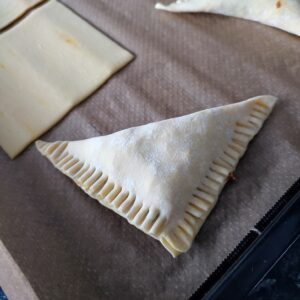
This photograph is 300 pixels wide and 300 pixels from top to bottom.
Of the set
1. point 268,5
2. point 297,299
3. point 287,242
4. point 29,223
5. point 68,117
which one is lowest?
point 29,223

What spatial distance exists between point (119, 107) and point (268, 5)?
1.98 feet

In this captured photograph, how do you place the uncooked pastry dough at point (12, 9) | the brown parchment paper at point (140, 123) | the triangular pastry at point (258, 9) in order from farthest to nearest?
1. the uncooked pastry dough at point (12, 9)
2. the triangular pastry at point (258, 9)
3. the brown parchment paper at point (140, 123)

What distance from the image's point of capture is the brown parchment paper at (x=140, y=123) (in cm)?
81

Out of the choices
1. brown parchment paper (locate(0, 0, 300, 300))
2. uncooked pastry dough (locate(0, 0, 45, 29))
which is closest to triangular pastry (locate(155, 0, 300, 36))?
brown parchment paper (locate(0, 0, 300, 300))

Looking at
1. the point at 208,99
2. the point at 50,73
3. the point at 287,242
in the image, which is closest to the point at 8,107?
the point at 50,73

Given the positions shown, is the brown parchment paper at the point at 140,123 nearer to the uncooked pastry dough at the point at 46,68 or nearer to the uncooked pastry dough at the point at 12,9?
the uncooked pastry dough at the point at 46,68

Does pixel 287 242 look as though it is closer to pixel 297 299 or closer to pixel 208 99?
pixel 297 299

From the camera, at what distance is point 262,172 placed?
88cm

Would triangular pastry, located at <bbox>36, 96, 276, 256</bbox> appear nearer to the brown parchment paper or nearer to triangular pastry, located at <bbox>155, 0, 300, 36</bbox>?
the brown parchment paper

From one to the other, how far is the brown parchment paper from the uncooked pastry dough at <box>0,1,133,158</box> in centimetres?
5

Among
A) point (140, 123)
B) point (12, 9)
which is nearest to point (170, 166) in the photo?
point (140, 123)

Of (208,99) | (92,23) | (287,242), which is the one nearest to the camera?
(287,242)

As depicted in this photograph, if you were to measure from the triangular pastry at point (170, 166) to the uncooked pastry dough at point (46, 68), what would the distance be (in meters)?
0.23

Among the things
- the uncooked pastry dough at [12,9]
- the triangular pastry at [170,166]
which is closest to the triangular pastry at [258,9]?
the triangular pastry at [170,166]
